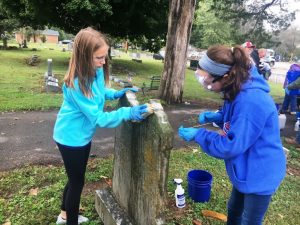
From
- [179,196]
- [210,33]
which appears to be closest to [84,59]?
[179,196]

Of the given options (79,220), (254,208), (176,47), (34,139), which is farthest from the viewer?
(176,47)

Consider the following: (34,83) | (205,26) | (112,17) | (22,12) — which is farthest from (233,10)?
(205,26)

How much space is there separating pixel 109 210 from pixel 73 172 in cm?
74

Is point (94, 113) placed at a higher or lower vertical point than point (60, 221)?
higher

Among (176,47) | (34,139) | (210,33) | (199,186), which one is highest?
(210,33)

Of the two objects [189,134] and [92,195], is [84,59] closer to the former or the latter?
[189,134]

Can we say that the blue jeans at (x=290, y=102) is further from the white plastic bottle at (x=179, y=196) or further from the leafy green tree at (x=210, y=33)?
the leafy green tree at (x=210, y=33)

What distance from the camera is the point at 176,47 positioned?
35.2ft

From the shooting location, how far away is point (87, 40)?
2.85 m

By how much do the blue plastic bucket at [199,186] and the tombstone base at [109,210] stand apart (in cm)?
110

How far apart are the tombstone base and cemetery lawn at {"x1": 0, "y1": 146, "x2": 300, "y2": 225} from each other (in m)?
0.17

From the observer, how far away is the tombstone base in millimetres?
3551

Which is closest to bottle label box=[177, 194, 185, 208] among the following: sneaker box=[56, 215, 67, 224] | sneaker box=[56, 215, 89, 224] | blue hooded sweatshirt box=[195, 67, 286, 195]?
sneaker box=[56, 215, 89, 224]

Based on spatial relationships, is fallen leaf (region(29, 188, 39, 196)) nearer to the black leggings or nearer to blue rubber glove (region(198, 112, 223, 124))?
the black leggings
